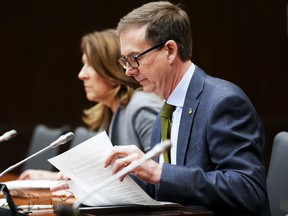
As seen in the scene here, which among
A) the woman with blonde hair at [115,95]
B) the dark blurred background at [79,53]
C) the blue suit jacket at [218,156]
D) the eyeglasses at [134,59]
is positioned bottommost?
the dark blurred background at [79,53]

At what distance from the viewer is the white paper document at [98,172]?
7.46ft

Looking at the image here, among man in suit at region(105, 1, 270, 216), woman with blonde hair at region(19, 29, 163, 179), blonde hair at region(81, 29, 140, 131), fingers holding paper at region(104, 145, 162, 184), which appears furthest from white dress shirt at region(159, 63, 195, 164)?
blonde hair at region(81, 29, 140, 131)

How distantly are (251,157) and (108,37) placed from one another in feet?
7.30

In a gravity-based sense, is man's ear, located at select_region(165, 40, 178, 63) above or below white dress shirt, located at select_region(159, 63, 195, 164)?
above

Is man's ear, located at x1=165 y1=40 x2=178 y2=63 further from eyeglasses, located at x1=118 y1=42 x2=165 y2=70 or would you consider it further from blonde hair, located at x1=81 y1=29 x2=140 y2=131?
blonde hair, located at x1=81 y1=29 x2=140 y2=131

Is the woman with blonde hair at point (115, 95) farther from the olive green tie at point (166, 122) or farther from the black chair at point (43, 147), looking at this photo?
the olive green tie at point (166, 122)

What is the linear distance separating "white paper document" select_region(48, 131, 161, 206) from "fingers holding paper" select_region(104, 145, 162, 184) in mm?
37

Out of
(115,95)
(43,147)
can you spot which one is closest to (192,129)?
(115,95)

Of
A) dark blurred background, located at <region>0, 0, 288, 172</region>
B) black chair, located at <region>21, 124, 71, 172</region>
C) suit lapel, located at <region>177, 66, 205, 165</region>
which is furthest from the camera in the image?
dark blurred background, located at <region>0, 0, 288, 172</region>

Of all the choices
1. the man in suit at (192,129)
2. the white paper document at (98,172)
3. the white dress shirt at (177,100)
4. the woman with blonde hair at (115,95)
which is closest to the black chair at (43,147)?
the woman with blonde hair at (115,95)

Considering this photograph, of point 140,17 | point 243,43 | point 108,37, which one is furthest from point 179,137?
point 243,43

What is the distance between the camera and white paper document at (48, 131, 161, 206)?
2273 millimetres

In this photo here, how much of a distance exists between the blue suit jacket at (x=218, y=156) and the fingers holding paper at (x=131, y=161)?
0.03 metres

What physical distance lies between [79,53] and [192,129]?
5203 millimetres
